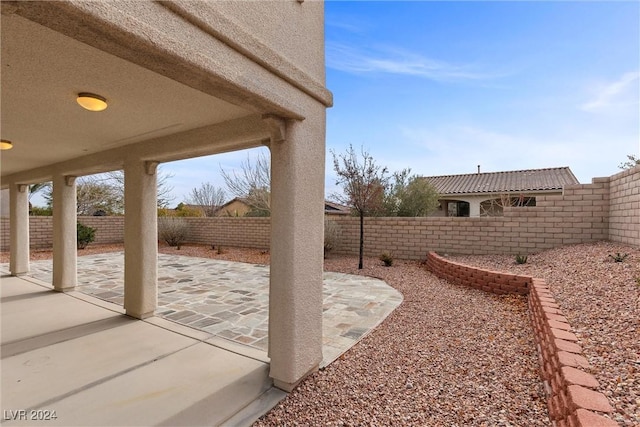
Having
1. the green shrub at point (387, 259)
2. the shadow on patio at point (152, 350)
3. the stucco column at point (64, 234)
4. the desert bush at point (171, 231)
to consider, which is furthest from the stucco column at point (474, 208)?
the stucco column at point (64, 234)

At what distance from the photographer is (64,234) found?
5.84 m

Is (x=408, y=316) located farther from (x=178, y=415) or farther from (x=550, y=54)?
(x=550, y=54)

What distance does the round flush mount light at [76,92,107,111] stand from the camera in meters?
2.57

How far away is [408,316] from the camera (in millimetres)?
4410

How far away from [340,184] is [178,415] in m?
7.27

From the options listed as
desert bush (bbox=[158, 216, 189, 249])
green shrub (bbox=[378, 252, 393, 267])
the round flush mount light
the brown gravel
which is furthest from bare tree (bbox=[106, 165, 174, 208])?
the brown gravel

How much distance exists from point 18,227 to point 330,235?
822 cm

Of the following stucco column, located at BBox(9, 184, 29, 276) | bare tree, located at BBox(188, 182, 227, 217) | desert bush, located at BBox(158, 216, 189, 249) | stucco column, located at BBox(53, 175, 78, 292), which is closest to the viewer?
stucco column, located at BBox(53, 175, 78, 292)

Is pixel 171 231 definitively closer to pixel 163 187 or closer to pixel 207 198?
pixel 163 187

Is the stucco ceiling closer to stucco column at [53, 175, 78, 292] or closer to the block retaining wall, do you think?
stucco column at [53, 175, 78, 292]

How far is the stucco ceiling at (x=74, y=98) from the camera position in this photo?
191 cm

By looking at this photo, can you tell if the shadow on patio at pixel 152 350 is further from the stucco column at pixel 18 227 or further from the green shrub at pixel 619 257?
the green shrub at pixel 619 257

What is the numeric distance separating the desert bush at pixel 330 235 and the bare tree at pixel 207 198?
16.8 metres

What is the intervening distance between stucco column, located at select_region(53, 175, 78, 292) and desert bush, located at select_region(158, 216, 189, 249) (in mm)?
8008
